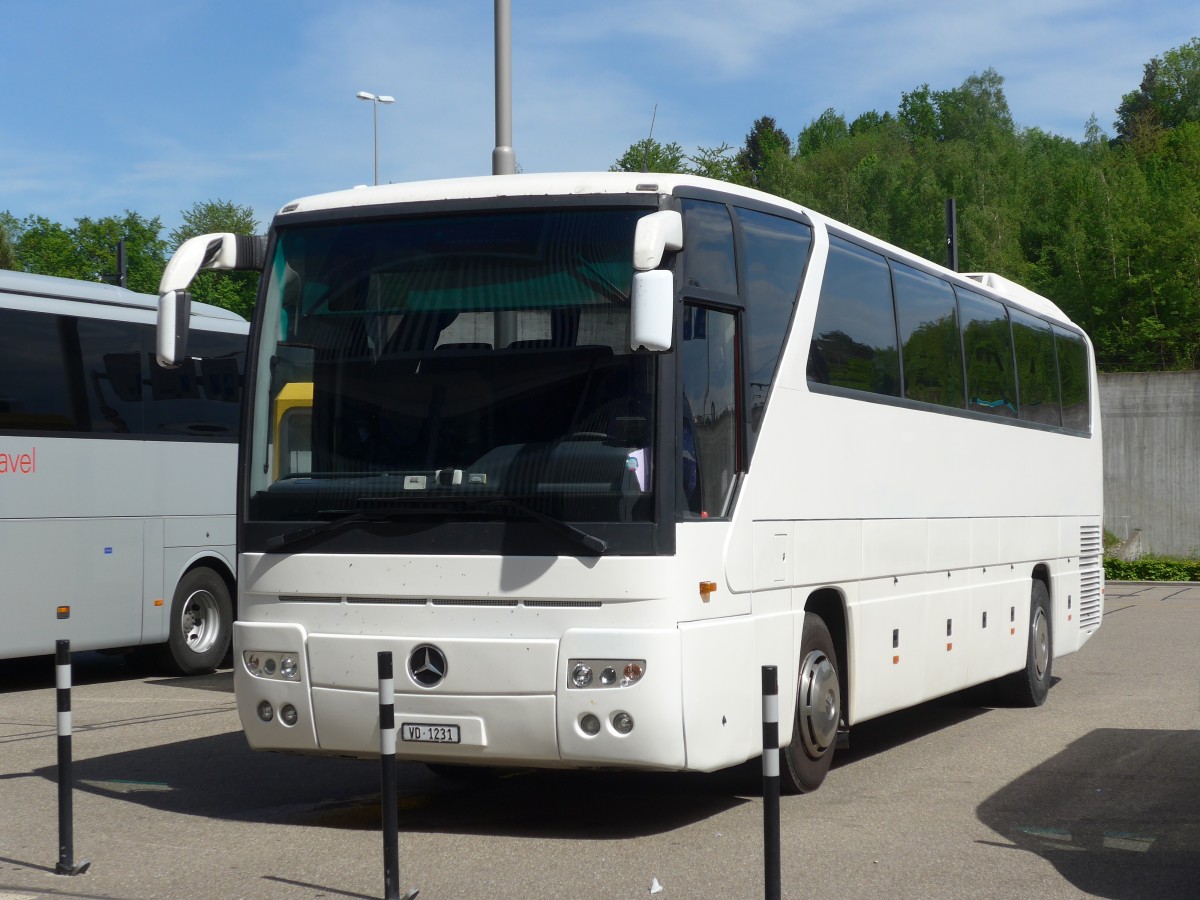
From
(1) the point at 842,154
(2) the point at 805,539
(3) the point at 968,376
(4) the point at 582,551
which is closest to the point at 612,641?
(4) the point at 582,551

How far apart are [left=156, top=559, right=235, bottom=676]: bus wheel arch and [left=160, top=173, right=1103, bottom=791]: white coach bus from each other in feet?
28.5

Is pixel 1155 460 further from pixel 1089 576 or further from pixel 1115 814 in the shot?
pixel 1115 814

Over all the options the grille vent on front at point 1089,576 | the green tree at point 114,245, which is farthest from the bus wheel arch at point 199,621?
the green tree at point 114,245

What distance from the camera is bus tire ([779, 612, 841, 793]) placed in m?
9.22

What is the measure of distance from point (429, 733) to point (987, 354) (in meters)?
7.25

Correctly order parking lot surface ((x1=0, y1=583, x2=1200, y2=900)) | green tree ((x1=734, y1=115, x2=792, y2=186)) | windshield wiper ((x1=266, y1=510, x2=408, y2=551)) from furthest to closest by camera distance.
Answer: green tree ((x1=734, y1=115, x2=792, y2=186)) < windshield wiper ((x1=266, y1=510, x2=408, y2=551)) < parking lot surface ((x1=0, y1=583, x2=1200, y2=900))

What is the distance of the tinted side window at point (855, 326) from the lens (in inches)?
385

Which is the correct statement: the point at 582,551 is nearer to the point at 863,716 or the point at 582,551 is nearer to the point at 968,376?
the point at 863,716

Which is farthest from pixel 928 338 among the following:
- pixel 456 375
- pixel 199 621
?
pixel 199 621

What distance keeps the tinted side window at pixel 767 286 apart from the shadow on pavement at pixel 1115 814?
263 cm

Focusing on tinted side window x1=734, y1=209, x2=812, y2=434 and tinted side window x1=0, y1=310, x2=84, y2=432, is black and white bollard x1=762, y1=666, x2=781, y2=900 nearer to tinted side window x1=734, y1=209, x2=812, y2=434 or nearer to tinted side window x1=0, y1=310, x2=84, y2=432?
tinted side window x1=734, y1=209, x2=812, y2=434

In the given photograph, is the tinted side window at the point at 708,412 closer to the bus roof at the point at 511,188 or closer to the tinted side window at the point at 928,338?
the bus roof at the point at 511,188

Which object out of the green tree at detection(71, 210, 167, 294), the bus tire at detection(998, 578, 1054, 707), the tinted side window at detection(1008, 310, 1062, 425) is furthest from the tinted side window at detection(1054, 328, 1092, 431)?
the green tree at detection(71, 210, 167, 294)

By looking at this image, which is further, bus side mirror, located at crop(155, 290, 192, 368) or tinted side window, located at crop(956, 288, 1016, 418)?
tinted side window, located at crop(956, 288, 1016, 418)
